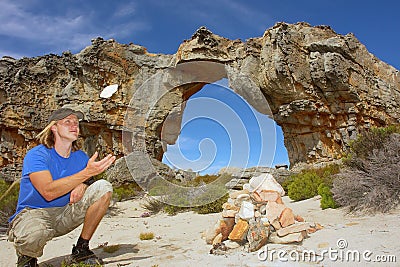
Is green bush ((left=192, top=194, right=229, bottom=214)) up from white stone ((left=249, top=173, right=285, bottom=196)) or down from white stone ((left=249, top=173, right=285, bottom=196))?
down

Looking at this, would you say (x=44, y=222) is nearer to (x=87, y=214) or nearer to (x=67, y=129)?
(x=87, y=214)

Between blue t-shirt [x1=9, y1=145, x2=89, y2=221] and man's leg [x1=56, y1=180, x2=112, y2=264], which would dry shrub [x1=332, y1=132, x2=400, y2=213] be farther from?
blue t-shirt [x1=9, y1=145, x2=89, y2=221]

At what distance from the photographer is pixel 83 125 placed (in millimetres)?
20531

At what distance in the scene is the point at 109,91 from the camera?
20516mm

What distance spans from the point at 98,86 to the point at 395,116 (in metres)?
17.5

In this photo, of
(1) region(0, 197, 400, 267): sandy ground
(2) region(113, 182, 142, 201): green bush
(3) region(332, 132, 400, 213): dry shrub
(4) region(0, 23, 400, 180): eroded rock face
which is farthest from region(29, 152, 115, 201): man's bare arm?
(4) region(0, 23, 400, 180): eroded rock face

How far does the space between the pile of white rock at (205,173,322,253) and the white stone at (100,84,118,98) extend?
17.3 m

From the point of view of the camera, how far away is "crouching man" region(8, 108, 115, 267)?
3.15m

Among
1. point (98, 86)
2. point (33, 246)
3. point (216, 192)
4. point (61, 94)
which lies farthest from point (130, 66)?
point (33, 246)

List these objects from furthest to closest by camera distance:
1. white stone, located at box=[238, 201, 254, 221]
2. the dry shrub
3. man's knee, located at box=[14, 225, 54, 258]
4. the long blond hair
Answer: the dry shrub → white stone, located at box=[238, 201, 254, 221] → the long blond hair → man's knee, located at box=[14, 225, 54, 258]

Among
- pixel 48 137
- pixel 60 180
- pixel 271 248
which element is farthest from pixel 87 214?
pixel 271 248

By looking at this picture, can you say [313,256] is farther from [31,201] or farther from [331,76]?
[331,76]

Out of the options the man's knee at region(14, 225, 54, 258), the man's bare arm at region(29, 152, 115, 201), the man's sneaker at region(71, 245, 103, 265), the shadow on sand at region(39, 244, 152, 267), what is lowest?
the shadow on sand at region(39, 244, 152, 267)

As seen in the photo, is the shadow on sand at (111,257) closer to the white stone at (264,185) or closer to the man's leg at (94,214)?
the man's leg at (94,214)
